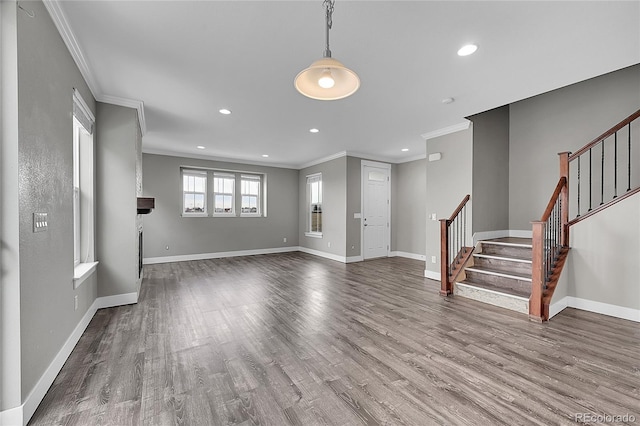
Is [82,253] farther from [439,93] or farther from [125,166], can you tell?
[439,93]

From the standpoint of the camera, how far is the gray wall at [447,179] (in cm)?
459

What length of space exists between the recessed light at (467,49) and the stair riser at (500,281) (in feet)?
9.74

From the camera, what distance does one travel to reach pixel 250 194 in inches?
317

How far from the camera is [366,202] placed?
712 centimetres

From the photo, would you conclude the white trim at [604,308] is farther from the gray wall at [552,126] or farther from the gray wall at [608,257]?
the gray wall at [552,126]

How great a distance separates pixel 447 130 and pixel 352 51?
3.01 m

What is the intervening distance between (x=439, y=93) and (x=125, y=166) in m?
4.20

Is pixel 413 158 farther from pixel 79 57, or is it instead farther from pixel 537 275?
pixel 79 57

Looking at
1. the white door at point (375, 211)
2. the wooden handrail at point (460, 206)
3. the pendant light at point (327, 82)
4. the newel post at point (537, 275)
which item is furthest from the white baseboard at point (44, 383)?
the white door at point (375, 211)

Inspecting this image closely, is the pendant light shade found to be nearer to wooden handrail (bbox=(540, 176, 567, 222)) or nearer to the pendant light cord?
the pendant light cord

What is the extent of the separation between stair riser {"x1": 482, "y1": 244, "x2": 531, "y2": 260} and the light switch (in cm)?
538

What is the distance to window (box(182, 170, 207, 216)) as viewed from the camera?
703 centimetres

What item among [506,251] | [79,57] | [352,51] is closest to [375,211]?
[506,251]

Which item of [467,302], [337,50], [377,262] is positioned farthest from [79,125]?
[377,262]
